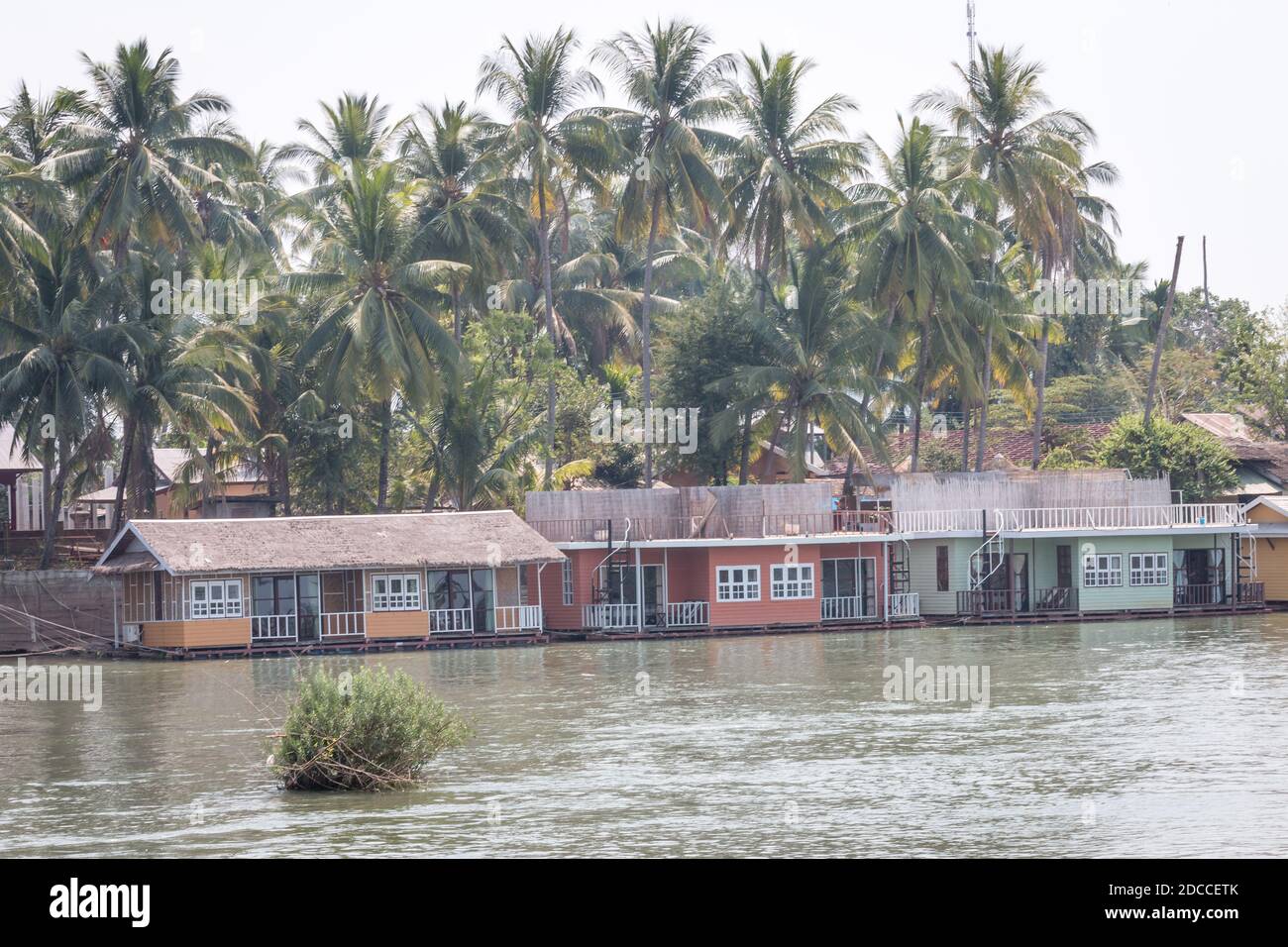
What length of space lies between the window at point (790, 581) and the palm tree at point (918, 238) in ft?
32.5

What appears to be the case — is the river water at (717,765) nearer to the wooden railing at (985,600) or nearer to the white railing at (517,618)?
the white railing at (517,618)

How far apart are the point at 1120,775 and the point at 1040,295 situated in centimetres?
4267

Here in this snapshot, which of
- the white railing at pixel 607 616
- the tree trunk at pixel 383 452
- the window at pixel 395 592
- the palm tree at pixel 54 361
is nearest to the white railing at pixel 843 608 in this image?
the white railing at pixel 607 616

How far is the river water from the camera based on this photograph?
19.0m

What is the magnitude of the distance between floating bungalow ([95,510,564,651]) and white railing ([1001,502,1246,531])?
14.5 metres

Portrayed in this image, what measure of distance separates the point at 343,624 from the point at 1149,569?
24.1 meters

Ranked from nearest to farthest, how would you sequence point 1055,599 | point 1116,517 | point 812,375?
point 1116,517, point 1055,599, point 812,375

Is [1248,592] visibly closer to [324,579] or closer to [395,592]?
[395,592]

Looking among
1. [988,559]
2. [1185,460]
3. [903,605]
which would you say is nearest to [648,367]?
[903,605]

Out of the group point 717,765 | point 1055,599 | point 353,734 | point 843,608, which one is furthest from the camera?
point 1055,599

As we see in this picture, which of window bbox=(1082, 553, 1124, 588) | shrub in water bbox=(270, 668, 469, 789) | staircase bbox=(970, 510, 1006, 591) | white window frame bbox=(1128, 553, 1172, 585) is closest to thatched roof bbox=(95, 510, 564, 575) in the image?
staircase bbox=(970, 510, 1006, 591)

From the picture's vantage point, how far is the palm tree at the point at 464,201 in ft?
178

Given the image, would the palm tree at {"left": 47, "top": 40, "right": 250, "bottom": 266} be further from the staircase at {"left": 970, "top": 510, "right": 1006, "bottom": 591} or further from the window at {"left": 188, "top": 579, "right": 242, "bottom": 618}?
the staircase at {"left": 970, "top": 510, "right": 1006, "bottom": 591}

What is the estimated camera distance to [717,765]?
2445cm
